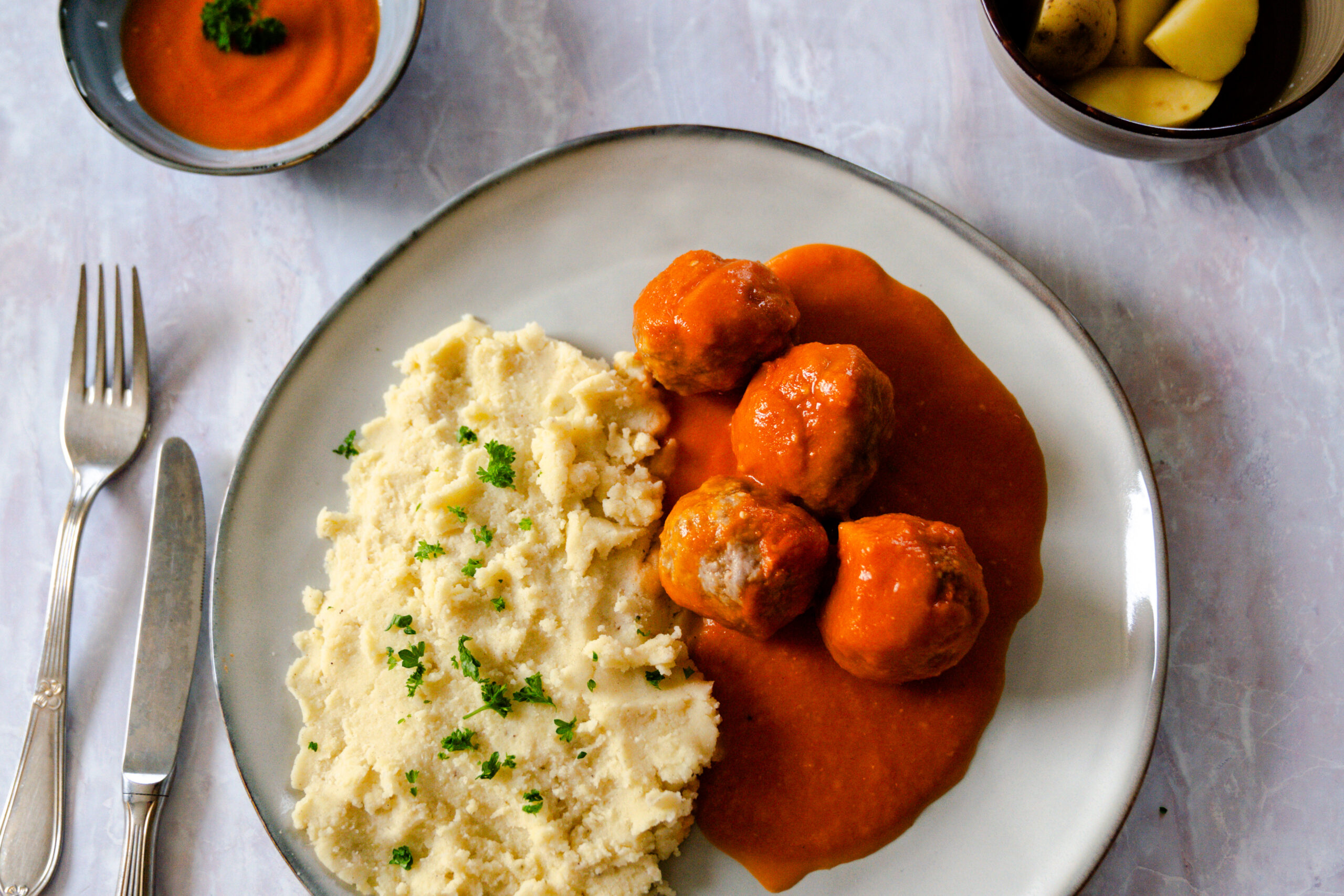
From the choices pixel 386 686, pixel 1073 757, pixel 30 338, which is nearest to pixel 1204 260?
pixel 1073 757

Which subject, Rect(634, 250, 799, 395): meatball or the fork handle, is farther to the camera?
the fork handle

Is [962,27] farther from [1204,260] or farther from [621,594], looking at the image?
[621,594]

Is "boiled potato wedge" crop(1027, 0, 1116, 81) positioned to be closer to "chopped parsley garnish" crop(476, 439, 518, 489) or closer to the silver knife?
"chopped parsley garnish" crop(476, 439, 518, 489)

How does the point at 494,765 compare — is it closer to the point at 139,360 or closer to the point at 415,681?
the point at 415,681

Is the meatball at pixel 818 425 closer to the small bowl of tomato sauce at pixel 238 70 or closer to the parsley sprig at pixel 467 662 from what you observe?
the parsley sprig at pixel 467 662

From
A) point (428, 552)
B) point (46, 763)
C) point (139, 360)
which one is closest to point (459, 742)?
point (428, 552)

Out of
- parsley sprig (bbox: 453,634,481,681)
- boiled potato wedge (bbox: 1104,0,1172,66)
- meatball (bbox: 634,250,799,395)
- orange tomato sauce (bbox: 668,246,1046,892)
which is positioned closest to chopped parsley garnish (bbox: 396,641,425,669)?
parsley sprig (bbox: 453,634,481,681)

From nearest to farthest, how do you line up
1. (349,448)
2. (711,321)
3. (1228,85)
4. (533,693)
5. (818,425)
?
(818,425)
(711,321)
(533,693)
(1228,85)
(349,448)
